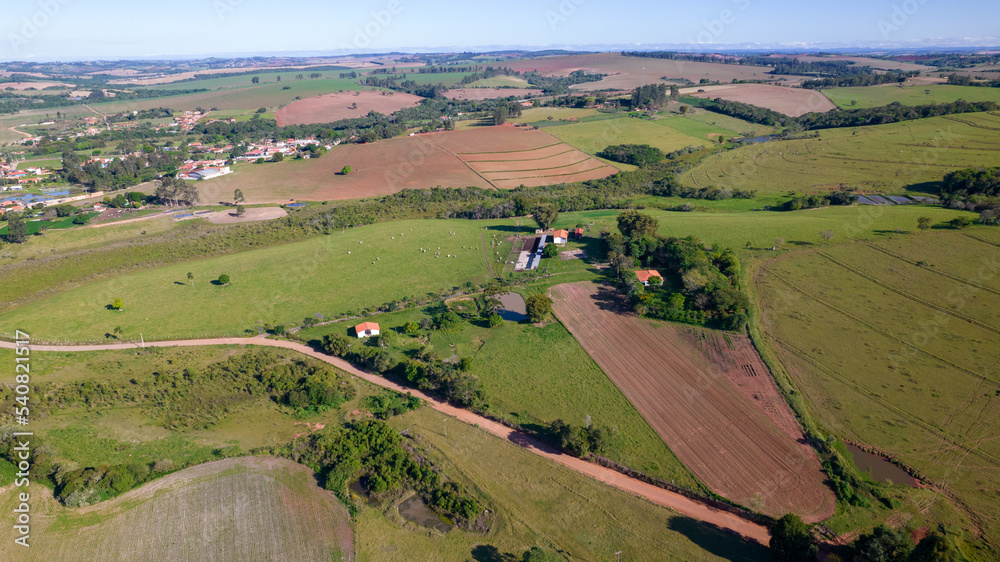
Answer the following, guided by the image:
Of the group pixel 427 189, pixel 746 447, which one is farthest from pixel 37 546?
pixel 427 189

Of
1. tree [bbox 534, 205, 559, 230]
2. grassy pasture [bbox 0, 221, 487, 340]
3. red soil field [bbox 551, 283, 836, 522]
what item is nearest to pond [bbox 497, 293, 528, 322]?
red soil field [bbox 551, 283, 836, 522]

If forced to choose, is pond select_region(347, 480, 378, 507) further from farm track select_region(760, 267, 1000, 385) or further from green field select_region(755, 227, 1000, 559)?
farm track select_region(760, 267, 1000, 385)

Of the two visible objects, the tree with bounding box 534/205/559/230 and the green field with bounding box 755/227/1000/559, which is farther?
the tree with bounding box 534/205/559/230

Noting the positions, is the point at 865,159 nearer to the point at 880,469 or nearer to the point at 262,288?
the point at 880,469

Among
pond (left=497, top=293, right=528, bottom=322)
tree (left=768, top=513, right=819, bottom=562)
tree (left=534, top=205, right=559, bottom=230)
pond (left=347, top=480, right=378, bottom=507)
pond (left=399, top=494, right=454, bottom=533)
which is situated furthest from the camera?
tree (left=534, top=205, right=559, bottom=230)

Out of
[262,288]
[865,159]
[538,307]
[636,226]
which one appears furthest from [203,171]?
[865,159]

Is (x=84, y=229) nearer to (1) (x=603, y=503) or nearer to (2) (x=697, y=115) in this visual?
(1) (x=603, y=503)
